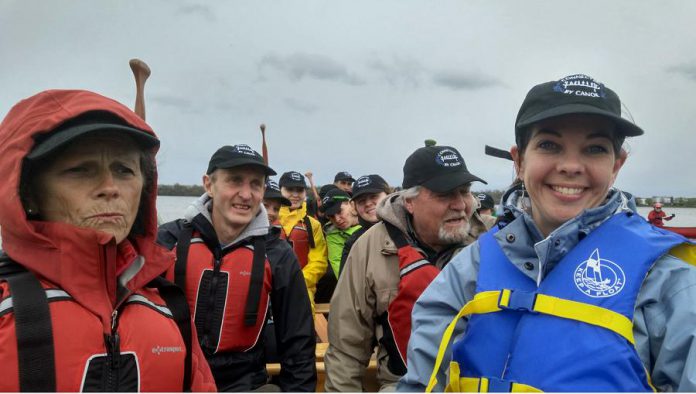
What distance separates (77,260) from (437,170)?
7.17 feet

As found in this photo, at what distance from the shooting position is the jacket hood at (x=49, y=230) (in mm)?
1526

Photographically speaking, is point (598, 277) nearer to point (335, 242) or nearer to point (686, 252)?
point (686, 252)

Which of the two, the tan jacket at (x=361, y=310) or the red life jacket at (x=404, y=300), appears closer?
the red life jacket at (x=404, y=300)

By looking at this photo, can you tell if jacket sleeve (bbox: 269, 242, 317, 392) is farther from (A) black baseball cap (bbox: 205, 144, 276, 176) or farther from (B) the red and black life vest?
(B) the red and black life vest

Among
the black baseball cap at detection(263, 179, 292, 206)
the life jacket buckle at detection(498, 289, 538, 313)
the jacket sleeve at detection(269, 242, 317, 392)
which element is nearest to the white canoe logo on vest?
the life jacket buckle at detection(498, 289, 538, 313)

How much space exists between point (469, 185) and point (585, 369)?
73.8 inches

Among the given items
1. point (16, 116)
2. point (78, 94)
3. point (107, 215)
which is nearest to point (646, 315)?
point (107, 215)

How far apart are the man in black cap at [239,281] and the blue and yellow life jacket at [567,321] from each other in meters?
1.69

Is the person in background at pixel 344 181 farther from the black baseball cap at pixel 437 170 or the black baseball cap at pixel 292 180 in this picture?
the black baseball cap at pixel 437 170

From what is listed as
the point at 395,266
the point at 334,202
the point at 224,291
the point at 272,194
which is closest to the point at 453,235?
the point at 395,266

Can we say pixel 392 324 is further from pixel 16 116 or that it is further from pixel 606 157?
pixel 16 116

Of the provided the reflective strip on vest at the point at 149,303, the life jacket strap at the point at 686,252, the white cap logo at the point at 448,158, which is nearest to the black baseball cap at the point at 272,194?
the white cap logo at the point at 448,158

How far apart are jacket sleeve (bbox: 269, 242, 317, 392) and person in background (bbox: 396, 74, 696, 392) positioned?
146 centimetres

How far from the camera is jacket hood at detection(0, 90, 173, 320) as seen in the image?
1526 mm
